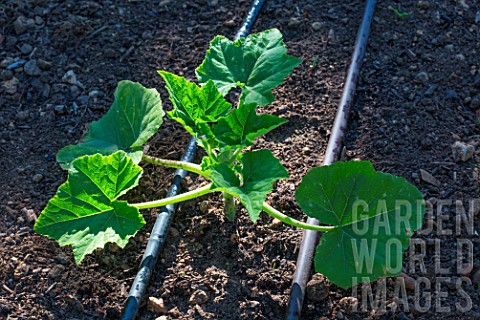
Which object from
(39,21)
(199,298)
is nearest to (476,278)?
(199,298)

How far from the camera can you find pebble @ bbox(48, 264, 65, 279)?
2.51 m

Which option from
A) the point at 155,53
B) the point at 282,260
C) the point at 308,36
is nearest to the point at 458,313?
the point at 282,260

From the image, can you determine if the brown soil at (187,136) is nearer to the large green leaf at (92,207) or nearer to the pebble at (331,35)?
the pebble at (331,35)

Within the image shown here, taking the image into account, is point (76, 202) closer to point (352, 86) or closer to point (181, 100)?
point (181, 100)

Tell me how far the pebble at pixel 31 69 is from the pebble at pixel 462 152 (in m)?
2.15

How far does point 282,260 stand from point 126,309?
0.66 m

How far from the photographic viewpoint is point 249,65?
2648mm

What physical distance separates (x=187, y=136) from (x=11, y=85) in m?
0.99

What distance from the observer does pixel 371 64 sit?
3328mm

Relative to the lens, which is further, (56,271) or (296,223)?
(56,271)

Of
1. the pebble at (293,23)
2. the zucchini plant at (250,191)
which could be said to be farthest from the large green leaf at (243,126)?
the pebble at (293,23)

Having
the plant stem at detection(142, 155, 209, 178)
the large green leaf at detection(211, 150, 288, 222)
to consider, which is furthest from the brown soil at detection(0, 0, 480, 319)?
the large green leaf at detection(211, 150, 288, 222)

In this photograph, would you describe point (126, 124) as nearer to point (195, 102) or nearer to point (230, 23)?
point (195, 102)

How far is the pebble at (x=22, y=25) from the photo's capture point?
347cm
